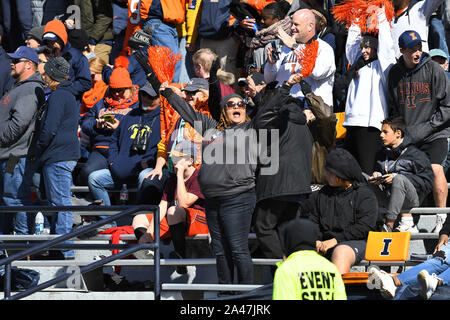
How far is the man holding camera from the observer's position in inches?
399

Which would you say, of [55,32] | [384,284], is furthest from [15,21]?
[384,284]

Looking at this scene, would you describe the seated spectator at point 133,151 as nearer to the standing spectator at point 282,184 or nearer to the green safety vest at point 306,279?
the standing spectator at point 282,184

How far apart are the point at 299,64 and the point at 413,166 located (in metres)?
1.65

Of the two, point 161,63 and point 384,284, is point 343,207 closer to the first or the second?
point 384,284

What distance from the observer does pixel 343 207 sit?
26.0 ft

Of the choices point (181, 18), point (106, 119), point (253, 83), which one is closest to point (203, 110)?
point (253, 83)

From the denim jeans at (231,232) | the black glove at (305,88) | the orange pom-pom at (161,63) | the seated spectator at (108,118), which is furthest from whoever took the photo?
the seated spectator at (108,118)

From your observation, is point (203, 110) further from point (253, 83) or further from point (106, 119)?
point (106, 119)

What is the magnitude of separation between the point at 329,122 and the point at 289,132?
0.89 m

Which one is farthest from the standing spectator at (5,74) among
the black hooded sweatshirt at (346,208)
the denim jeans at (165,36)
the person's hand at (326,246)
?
the person's hand at (326,246)

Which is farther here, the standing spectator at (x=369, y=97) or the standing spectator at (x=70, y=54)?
the standing spectator at (x=70, y=54)

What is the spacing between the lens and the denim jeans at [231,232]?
303 inches

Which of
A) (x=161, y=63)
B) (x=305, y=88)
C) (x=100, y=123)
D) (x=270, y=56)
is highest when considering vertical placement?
(x=270, y=56)
